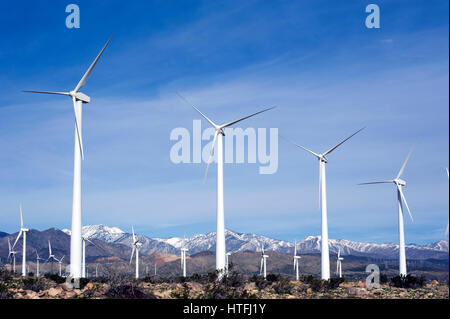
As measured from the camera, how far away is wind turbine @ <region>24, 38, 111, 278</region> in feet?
169

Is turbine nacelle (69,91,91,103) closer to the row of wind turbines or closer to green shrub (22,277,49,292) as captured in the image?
the row of wind turbines

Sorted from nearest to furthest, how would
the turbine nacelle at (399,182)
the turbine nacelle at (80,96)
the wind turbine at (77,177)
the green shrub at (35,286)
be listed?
the green shrub at (35,286), the wind turbine at (77,177), the turbine nacelle at (80,96), the turbine nacelle at (399,182)

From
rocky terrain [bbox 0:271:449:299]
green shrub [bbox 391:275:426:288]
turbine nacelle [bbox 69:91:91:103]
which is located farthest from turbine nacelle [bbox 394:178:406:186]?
turbine nacelle [bbox 69:91:91:103]

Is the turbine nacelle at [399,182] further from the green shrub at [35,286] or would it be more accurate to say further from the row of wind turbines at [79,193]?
the green shrub at [35,286]

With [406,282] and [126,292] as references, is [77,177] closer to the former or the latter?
[126,292]

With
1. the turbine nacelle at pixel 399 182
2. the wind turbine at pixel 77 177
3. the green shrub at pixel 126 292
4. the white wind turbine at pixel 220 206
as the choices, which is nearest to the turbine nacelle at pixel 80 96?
the wind turbine at pixel 77 177

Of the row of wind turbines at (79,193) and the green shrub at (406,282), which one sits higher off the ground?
the row of wind turbines at (79,193)

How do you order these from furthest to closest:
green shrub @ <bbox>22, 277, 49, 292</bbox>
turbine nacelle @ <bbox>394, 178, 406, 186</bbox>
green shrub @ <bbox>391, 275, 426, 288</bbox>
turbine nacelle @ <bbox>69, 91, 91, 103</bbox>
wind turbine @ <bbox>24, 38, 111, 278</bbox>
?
turbine nacelle @ <bbox>394, 178, 406, 186</bbox>
green shrub @ <bbox>391, 275, 426, 288</bbox>
turbine nacelle @ <bbox>69, 91, 91, 103</bbox>
wind turbine @ <bbox>24, 38, 111, 278</bbox>
green shrub @ <bbox>22, 277, 49, 292</bbox>

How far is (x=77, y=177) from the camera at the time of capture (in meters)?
53.0

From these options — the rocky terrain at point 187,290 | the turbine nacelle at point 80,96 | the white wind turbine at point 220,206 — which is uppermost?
the turbine nacelle at point 80,96

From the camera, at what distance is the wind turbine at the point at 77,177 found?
51.4 metres

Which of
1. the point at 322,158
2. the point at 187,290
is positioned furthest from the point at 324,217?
the point at 187,290
